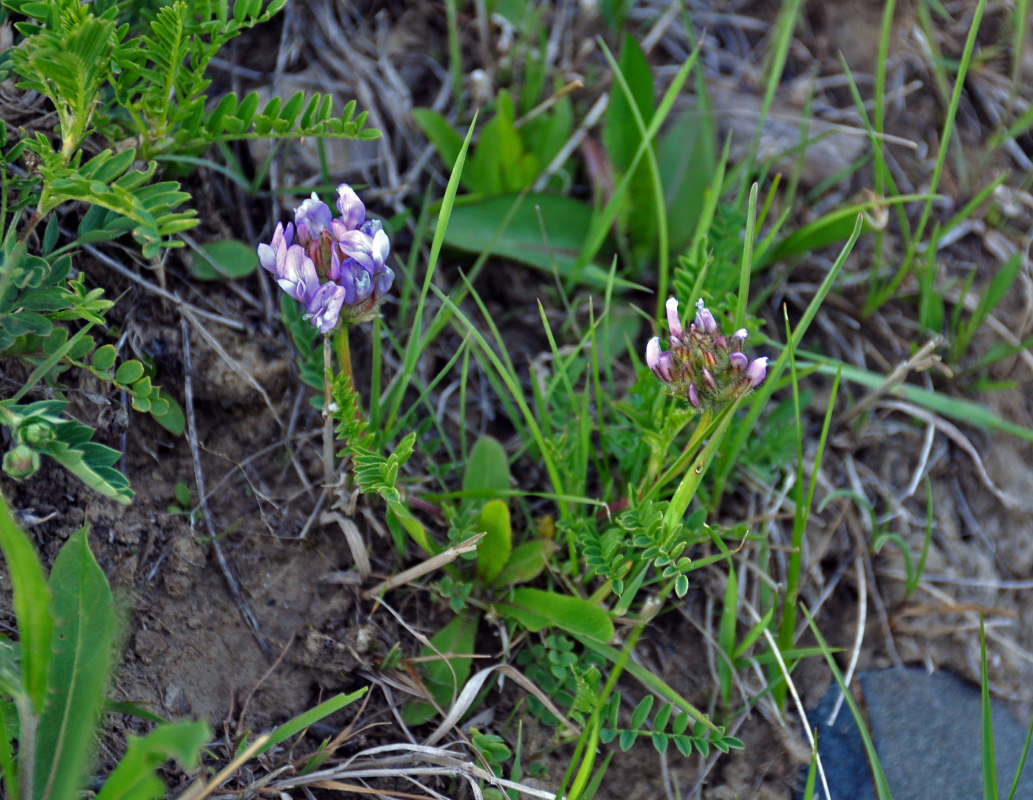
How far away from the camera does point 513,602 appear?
204cm

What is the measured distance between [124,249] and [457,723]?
4.69 feet

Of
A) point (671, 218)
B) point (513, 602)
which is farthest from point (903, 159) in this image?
point (513, 602)

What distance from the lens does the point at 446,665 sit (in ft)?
6.47

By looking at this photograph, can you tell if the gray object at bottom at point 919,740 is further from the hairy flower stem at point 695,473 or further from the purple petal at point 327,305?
the purple petal at point 327,305

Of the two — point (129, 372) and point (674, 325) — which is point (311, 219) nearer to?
point (129, 372)

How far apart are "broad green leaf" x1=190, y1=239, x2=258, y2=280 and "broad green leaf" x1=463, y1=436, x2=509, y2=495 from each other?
793mm

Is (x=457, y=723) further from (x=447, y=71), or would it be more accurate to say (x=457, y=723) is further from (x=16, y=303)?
(x=447, y=71)

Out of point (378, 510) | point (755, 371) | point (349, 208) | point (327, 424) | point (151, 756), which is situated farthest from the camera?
point (378, 510)

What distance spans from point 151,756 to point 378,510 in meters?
0.93

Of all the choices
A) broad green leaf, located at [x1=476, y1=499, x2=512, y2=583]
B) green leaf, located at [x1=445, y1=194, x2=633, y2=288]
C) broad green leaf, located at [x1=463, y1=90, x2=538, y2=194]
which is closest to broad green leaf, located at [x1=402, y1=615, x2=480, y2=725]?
broad green leaf, located at [x1=476, y1=499, x2=512, y2=583]

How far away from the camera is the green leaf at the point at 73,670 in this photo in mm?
1435

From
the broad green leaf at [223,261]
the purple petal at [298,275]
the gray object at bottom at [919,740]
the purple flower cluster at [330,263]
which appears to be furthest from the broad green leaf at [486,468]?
the gray object at bottom at [919,740]

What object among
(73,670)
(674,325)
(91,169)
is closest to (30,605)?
(73,670)

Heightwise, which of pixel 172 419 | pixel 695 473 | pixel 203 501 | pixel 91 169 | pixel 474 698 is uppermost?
pixel 91 169
